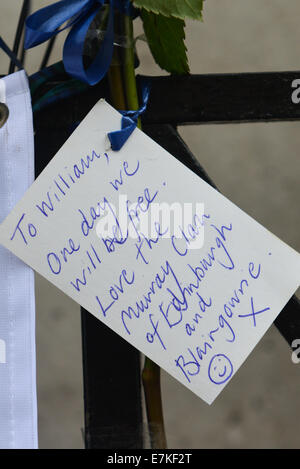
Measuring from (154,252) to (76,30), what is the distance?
0.45 ft

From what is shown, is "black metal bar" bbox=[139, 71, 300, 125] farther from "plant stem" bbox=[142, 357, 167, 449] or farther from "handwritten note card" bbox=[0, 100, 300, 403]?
"plant stem" bbox=[142, 357, 167, 449]

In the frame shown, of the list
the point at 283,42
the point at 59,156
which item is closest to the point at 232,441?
the point at 283,42

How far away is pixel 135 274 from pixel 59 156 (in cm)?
8

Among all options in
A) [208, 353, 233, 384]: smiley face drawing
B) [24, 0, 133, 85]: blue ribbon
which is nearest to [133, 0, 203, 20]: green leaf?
[24, 0, 133, 85]: blue ribbon

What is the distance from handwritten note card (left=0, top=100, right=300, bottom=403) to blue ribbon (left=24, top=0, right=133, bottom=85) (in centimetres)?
2

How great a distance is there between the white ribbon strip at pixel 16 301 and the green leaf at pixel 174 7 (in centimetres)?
9

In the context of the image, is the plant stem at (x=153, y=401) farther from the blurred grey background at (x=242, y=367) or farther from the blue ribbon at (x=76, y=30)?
the blurred grey background at (x=242, y=367)

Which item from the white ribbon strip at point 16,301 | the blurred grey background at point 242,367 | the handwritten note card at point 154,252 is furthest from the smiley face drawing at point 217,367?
the blurred grey background at point 242,367

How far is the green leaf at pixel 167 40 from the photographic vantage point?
1.22 ft

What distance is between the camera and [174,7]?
344mm

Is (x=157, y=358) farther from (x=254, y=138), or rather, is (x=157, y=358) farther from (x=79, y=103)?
(x=254, y=138)

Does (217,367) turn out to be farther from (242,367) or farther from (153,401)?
(242,367)

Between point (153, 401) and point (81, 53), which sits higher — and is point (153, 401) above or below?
below

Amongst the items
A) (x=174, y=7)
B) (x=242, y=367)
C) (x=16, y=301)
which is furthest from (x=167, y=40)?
(x=242, y=367)
